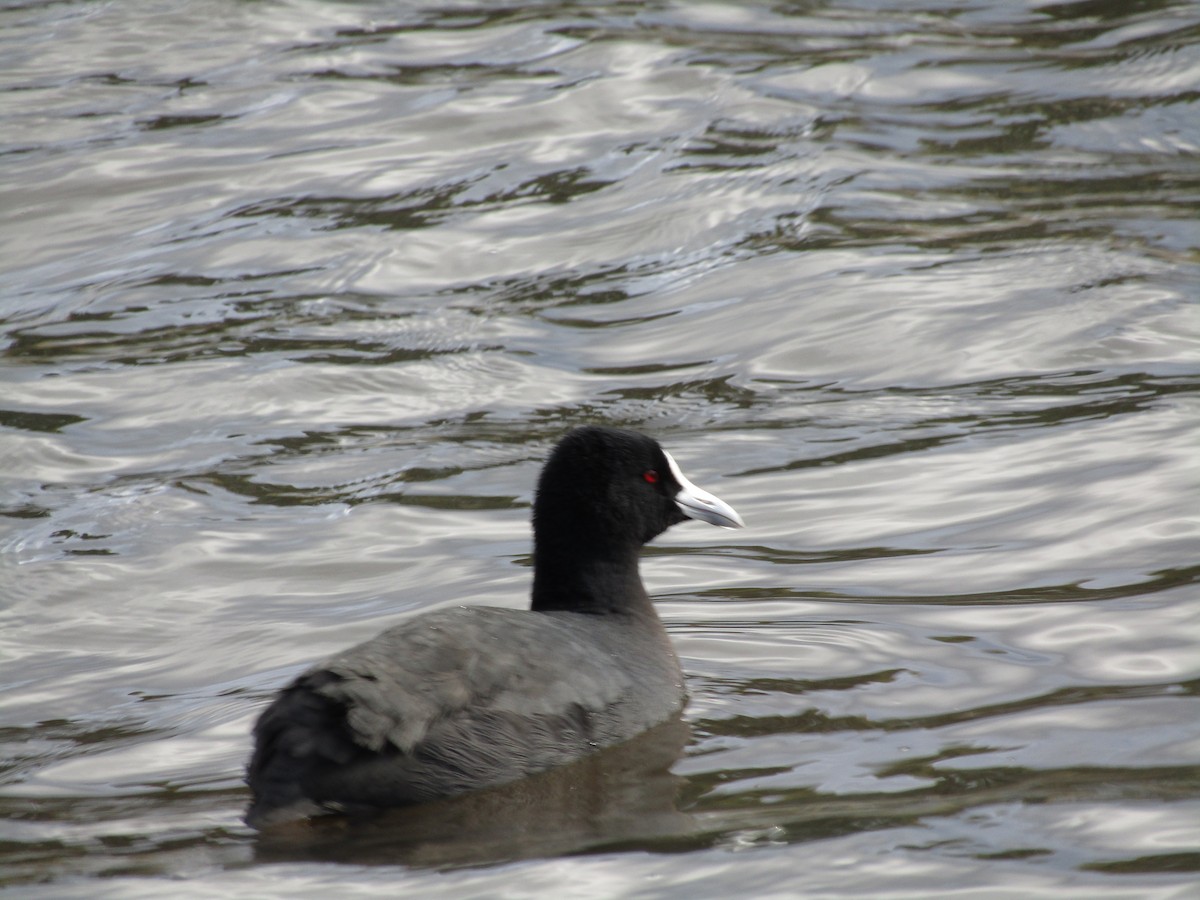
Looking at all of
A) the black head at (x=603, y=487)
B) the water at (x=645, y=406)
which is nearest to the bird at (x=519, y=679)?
the black head at (x=603, y=487)

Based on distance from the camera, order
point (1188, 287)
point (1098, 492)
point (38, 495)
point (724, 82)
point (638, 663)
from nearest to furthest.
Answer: point (638, 663) < point (1098, 492) < point (38, 495) < point (1188, 287) < point (724, 82)

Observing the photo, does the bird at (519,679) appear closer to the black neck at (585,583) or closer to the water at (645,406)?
the black neck at (585,583)

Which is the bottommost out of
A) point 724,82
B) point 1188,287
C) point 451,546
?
point 451,546

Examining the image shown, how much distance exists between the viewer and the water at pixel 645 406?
4.26 m

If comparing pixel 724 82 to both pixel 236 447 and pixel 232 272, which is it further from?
pixel 236 447

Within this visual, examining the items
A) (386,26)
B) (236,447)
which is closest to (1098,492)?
(236,447)

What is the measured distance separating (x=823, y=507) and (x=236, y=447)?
9.61 feet

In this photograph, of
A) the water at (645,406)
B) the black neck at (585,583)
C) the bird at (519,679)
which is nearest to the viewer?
the bird at (519,679)

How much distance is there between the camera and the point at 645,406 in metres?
8.35

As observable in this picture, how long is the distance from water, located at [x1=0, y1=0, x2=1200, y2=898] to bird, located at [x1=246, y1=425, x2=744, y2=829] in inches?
5.4

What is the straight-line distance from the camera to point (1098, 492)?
22.0ft

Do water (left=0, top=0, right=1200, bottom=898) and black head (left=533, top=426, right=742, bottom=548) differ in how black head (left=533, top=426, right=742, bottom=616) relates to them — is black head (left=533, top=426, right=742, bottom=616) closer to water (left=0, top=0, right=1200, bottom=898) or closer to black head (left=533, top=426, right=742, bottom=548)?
black head (left=533, top=426, right=742, bottom=548)

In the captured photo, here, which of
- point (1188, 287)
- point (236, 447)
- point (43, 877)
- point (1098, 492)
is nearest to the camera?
point (43, 877)

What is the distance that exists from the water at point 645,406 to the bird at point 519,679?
0.14m
